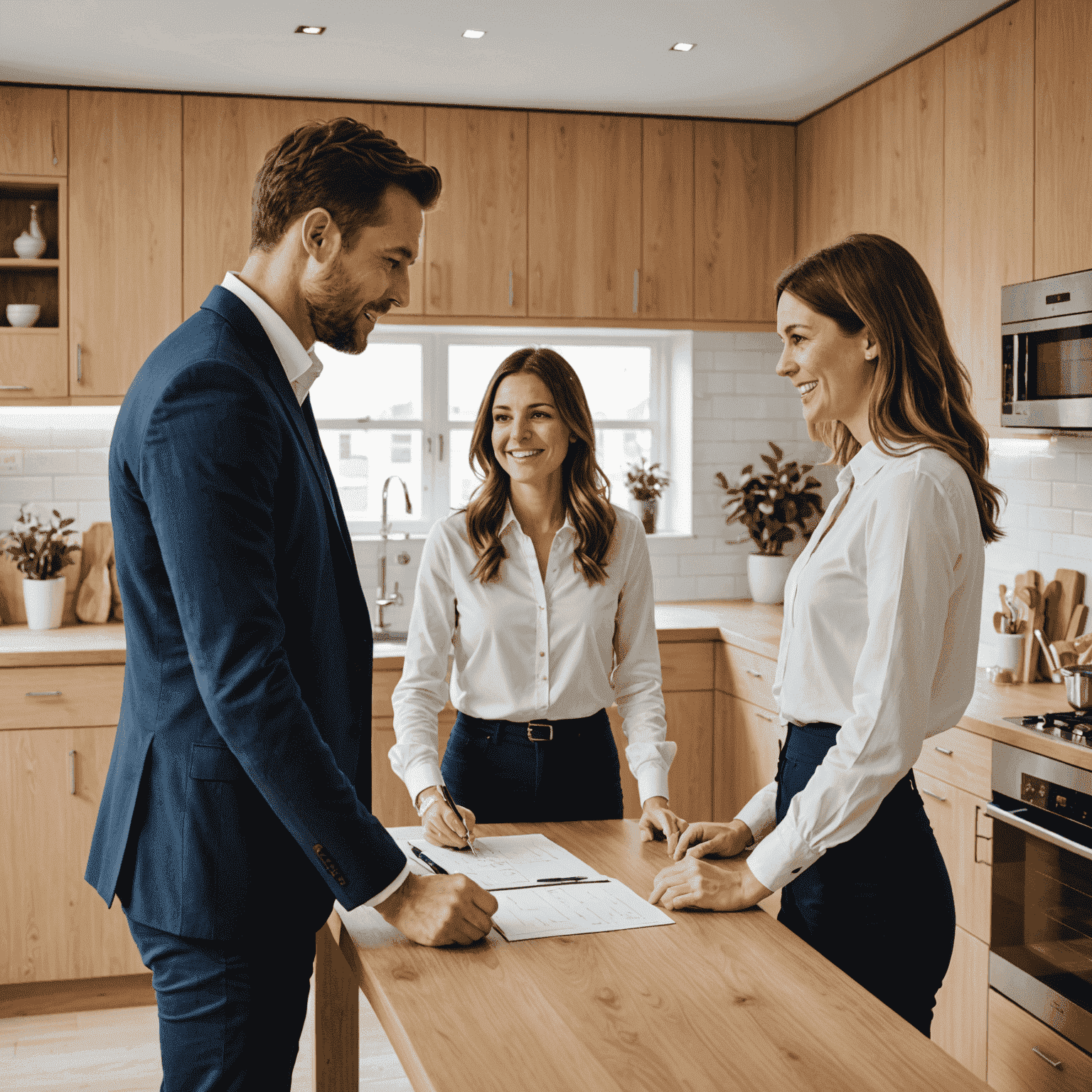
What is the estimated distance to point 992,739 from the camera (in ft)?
8.48

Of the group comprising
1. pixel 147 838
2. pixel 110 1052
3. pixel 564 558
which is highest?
pixel 564 558

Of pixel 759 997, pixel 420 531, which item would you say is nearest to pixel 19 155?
pixel 420 531

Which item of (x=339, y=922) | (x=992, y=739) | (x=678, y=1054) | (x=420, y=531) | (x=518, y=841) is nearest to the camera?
(x=678, y=1054)

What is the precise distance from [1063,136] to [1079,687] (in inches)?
54.6

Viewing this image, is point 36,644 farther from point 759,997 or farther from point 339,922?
point 759,997

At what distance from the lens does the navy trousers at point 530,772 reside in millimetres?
2100

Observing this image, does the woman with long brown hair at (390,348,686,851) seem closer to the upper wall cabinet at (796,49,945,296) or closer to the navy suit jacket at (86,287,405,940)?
the navy suit jacket at (86,287,405,940)

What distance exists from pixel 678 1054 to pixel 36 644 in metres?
2.99

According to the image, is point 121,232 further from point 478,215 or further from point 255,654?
point 255,654

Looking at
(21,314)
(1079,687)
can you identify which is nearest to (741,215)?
(1079,687)

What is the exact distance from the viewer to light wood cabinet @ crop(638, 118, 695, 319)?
4.22m

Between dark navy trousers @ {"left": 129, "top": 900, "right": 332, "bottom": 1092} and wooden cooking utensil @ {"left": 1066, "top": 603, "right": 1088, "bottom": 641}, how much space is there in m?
2.48

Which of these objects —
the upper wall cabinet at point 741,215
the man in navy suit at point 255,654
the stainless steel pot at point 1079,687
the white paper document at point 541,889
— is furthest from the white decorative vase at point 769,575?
the man in navy suit at point 255,654

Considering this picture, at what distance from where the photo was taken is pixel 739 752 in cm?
390
